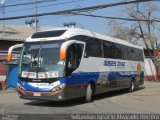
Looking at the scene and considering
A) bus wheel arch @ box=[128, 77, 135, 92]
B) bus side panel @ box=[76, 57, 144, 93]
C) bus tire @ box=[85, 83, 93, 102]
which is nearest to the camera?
bus tire @ box=[85, 83, 93, 102]

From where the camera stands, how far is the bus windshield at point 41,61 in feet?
57.0

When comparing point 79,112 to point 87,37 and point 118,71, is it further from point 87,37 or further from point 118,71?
point 118,71

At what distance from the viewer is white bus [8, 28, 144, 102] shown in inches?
681

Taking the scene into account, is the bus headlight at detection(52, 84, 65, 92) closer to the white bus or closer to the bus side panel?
the white bus

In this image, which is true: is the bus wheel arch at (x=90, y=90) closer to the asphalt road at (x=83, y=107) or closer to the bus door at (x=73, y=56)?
the asphalt road at (x=83, y=107)

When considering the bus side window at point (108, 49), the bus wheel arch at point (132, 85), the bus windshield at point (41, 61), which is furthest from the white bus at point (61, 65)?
the bus wheel arch at point (132, 85)

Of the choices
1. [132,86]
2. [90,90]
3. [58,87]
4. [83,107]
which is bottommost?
[83,107]

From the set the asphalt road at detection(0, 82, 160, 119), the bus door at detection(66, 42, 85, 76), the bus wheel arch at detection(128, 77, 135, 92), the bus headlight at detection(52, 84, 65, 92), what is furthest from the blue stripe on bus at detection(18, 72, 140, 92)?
the bus wheel arch at detection(128, 77, 135, 92)

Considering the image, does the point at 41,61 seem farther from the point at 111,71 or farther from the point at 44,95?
the point at 111,71

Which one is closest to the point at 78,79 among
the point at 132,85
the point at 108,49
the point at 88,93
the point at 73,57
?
the point at 73,57

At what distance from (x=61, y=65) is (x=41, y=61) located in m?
0.99

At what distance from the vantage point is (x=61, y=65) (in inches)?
681

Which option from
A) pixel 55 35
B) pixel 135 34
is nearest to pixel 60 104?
pixel 55 35

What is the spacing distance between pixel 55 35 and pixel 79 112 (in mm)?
4026
